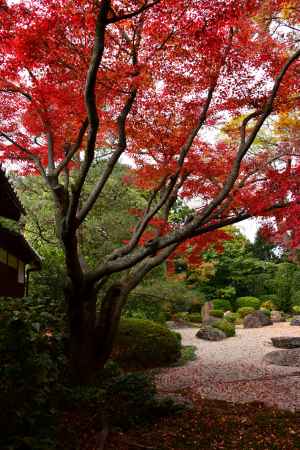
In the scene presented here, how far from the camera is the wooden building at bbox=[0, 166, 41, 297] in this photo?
25.6 ft

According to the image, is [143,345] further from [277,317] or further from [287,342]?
[277,317]

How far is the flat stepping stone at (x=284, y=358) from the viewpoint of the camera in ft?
35.7

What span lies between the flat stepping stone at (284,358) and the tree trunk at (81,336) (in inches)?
224

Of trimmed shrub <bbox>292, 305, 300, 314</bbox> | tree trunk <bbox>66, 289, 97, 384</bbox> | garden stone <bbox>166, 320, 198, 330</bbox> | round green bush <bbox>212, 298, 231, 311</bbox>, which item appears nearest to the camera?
tree trunk <bbox>66, 289, 97, 384</bbox>

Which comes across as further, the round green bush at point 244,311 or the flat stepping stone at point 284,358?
the round green bush at point 244,311

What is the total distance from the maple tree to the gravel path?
2565mm

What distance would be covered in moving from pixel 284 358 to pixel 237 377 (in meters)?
2.16

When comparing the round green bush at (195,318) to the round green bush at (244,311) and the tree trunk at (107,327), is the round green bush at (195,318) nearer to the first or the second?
the round green bush at (244,311)

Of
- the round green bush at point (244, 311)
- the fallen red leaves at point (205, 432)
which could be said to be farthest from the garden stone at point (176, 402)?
the round green bush at point (244, 311)

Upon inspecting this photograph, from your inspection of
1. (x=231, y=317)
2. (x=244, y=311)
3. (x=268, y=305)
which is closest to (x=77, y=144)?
(x=231, y=317)

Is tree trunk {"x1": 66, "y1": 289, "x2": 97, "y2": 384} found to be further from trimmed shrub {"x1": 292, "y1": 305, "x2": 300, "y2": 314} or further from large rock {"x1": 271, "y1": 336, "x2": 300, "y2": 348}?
trimmed shrub {"x1": 292, "y1": 305, "x2": 300, "y2": 314}

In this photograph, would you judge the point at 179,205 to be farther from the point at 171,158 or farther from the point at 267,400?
the point at 267,400

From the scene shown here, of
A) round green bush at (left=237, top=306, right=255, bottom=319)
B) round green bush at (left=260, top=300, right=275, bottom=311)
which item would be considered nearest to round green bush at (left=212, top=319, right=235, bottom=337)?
round green bush at (left=237, top=306, right=255, bottom=319)

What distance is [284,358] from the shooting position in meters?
11.2
